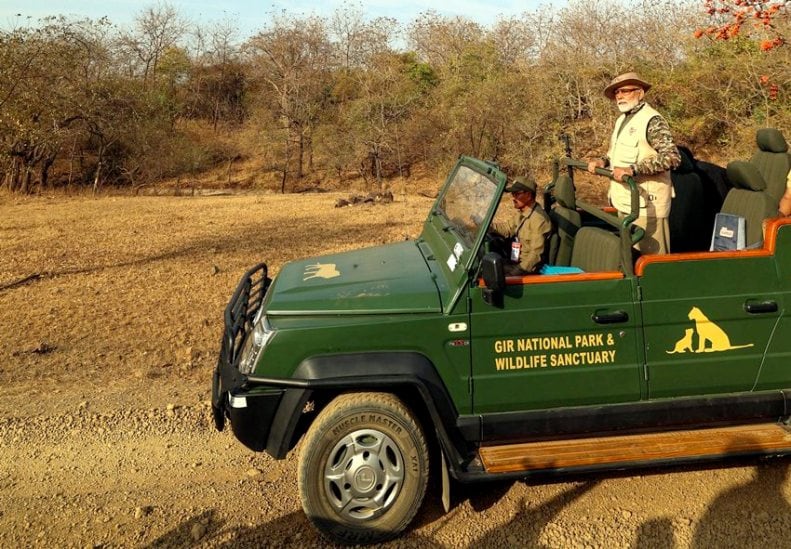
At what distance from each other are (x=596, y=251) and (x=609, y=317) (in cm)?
64

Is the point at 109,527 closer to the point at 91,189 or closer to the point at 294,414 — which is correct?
the point at 294,414

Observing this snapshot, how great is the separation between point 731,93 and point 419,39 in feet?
60.8

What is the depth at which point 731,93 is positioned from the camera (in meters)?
18.2

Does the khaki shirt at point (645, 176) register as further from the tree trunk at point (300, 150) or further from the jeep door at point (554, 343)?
the tree trunk at point (300, 150)

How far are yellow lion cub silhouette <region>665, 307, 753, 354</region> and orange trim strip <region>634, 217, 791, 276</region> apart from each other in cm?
26

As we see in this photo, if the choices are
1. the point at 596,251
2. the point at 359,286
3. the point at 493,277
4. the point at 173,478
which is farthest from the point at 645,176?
the point at 173,478

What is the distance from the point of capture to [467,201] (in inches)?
163

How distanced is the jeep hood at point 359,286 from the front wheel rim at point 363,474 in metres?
0.61

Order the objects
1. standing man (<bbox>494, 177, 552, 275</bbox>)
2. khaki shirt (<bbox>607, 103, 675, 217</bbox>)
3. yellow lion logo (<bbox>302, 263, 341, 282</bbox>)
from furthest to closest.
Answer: khaki shirt (<bbox>607, 103, 675, 217</bbox>) → standing man (<bbox>494, 177, 552, 275</bbox>) → yellow lion logo (<bbox>302, 263, 341, 282</bbox>)

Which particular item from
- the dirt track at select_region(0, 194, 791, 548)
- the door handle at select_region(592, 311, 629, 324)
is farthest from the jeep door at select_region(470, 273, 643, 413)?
the dirt track at select_region(0, 194, 791, 548)

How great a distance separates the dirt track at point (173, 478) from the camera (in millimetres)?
3588

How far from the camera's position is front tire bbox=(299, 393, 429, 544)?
3.41m

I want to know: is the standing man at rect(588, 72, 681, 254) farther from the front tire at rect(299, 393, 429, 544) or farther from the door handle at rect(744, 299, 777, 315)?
the front tire at rect(299, 393, 429, 544)

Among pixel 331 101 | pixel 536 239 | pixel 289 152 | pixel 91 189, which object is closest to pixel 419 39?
pixel 331 101
